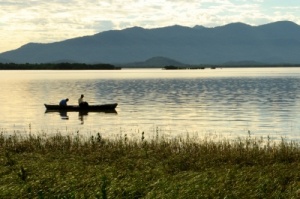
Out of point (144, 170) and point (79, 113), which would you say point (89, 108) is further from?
point (144, 170)

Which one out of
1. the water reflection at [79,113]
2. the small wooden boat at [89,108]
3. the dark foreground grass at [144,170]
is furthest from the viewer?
the small wooden boat at [89,108]

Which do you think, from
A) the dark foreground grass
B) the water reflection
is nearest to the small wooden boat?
the water reflection

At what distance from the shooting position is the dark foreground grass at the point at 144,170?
16984mm

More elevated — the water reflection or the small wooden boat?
the small wooden boat

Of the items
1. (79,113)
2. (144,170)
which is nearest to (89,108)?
(79,113)

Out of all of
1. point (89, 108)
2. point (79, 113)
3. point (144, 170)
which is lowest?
point (79, 113)

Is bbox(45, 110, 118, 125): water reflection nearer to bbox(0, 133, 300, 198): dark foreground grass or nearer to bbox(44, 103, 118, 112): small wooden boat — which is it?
bbox(44, 103, 118, 112): small wooden boat

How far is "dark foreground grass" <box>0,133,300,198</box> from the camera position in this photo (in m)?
17.0

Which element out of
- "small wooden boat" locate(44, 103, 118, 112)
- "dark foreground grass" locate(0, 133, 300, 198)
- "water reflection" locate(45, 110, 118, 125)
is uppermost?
"dark foreground grass" locate(0, 133, 300, 198)

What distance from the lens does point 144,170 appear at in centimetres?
2106

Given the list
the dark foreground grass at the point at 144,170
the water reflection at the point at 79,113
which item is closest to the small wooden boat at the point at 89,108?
the water reflection at the point at 79,113

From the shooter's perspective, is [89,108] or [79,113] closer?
[89,108]

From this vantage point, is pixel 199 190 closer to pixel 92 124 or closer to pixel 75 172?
pixel 75 172

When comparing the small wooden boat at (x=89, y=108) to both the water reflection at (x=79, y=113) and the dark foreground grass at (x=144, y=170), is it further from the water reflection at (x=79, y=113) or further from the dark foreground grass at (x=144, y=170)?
the dark foreground grass at (x=144, y=170)
